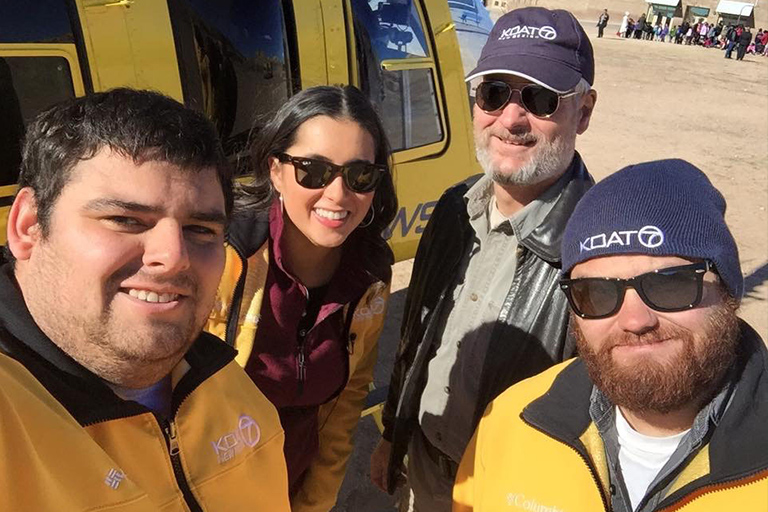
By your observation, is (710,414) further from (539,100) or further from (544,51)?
(544,51)

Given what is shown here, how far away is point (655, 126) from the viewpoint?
13.7 metres

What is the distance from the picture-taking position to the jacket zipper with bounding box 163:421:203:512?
1.34m

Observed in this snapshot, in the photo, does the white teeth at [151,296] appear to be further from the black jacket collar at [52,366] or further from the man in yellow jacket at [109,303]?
the black jacket collar at [52,366]

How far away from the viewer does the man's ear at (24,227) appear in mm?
1218

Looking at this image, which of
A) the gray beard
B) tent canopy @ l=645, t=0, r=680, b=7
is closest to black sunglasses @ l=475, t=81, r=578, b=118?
the gray beard

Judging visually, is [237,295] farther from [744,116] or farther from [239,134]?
[744,116]

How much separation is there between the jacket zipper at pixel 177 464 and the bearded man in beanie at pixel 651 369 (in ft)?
2.43

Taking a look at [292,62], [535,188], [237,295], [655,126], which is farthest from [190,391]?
[655,126]

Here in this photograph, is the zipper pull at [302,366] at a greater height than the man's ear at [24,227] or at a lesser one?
lesser

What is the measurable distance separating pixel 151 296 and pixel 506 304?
1.22m

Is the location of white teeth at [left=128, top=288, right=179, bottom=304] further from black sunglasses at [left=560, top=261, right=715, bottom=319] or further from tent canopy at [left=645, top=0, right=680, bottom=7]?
tent canopy at [left=645, top=0, right=680, bottom=7]

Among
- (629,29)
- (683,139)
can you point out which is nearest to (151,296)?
(683,139)

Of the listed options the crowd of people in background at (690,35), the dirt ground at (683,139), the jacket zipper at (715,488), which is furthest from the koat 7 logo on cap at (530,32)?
the crowd of people in background at (690,35)

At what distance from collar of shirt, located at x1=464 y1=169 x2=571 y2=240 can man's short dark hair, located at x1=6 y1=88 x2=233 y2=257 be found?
1.08 metres
